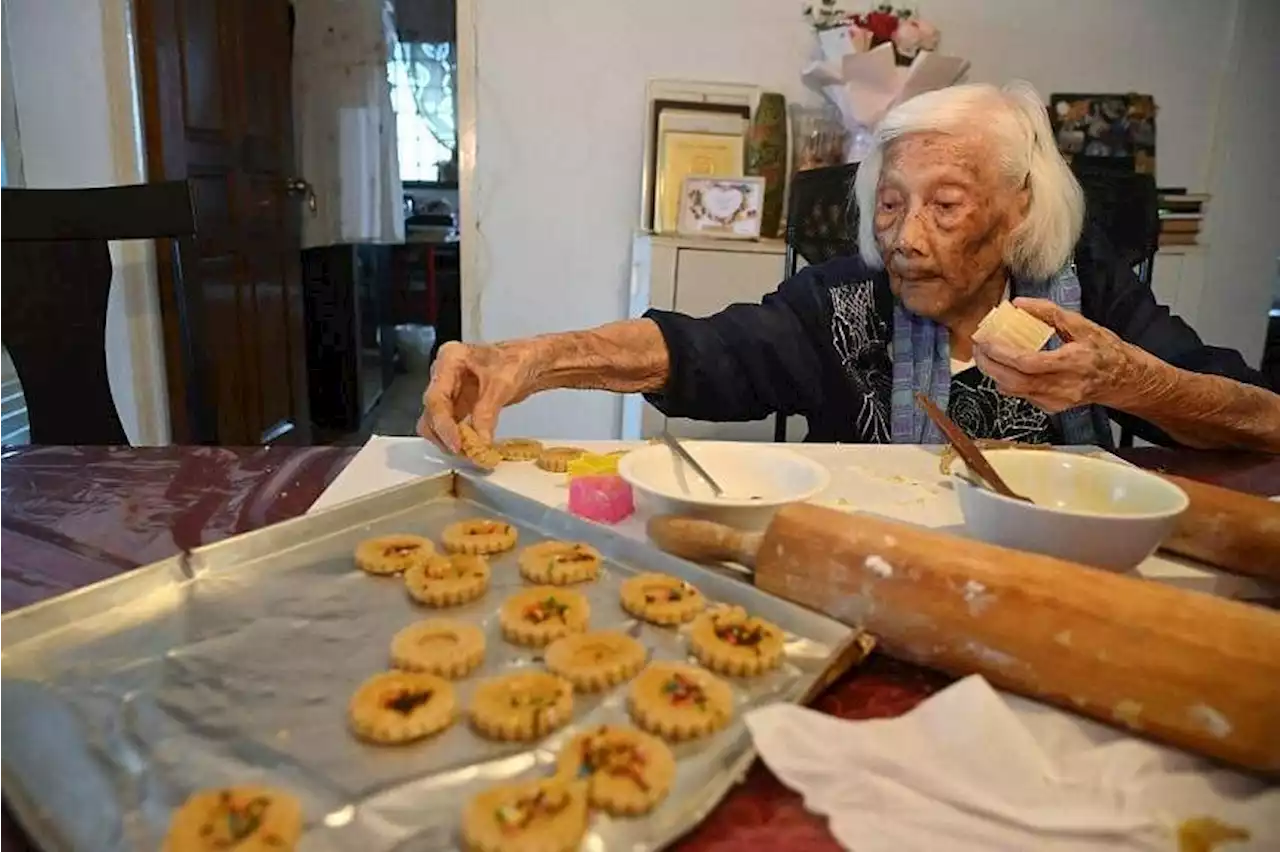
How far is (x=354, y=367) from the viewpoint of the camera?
13.8 feet

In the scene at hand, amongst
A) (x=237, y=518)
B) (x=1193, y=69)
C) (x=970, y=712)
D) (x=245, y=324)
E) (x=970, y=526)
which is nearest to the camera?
(x=970, y=712)

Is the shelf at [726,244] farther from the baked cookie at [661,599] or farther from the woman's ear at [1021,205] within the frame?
the baked cookie at [661,599]

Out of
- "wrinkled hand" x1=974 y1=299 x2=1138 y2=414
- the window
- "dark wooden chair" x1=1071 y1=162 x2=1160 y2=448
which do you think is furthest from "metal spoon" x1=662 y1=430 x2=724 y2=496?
the window

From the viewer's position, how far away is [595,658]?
62 cm

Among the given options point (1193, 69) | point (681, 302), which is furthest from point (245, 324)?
point (1193, 69)

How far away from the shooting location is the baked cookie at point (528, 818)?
1.48 feet

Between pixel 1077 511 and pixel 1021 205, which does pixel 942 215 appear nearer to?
pixel 1021 205

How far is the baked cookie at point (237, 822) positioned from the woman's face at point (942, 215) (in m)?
1.16

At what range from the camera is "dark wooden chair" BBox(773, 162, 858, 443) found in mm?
1899

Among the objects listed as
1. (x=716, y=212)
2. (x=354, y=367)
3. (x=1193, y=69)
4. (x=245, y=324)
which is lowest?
(x=354, y=367)

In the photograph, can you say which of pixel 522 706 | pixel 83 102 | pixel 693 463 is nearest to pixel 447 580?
pixel 522 706

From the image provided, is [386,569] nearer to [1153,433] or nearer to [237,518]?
[237,518]

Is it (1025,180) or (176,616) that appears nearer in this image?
(176,616)

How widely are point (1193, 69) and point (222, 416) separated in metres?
3.14
